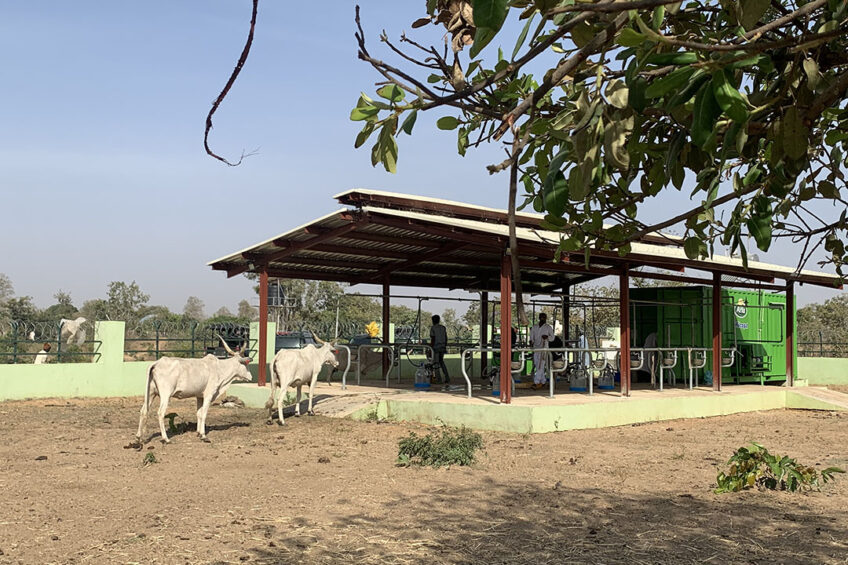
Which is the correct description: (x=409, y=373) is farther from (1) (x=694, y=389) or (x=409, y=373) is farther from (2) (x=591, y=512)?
(2) (x=591, y=512)

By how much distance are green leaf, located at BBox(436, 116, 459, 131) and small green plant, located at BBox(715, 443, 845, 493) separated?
20.9 ft

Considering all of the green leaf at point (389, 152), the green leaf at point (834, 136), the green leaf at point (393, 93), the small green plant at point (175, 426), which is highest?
the green leaf at point (834, 136)

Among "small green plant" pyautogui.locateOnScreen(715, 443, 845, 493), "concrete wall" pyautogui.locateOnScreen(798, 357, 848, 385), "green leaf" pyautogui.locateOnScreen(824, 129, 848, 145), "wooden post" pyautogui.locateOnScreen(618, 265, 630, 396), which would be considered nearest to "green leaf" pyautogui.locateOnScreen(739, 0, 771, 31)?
"green leaf" pyautogui.locateOnScreen(824, 129, 848, 145)

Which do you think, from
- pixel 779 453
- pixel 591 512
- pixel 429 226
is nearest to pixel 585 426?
pixel 779 453

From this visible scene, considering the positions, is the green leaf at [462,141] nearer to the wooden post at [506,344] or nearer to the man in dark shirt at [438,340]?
the wooden post at [506,344]

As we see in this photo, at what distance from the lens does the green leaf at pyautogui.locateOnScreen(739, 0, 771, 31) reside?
151cm

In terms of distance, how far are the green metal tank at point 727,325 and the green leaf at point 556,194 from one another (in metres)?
15.2

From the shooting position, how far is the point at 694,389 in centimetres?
1611

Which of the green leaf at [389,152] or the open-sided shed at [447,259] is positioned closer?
the green leaf at [389,152]

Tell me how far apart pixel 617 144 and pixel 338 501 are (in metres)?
6.08

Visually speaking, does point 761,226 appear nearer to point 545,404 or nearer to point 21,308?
point 545,404

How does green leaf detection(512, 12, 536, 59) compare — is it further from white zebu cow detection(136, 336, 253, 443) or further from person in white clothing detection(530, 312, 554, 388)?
person in white clothing detection(530, 312, 554, 388)

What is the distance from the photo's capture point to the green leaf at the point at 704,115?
1681mm

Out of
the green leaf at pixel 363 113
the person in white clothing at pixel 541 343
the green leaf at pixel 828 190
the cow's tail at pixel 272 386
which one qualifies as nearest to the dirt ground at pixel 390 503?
the cow's tail at pixel 272 386
